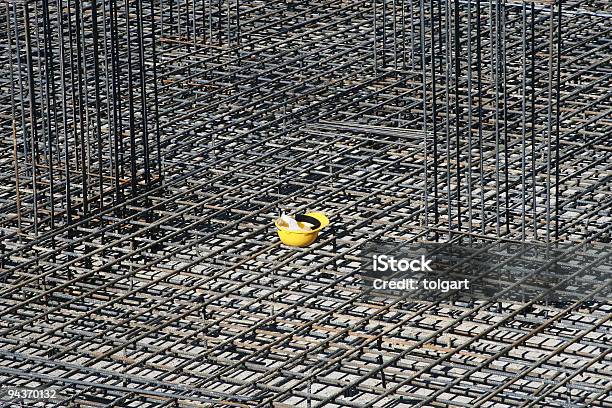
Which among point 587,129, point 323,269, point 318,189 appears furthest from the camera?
point 587,129

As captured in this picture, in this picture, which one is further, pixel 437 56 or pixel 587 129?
pixel 437 56

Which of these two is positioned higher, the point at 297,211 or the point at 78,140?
the point at 78,140

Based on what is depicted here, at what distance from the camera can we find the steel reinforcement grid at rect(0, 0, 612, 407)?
1006 cm

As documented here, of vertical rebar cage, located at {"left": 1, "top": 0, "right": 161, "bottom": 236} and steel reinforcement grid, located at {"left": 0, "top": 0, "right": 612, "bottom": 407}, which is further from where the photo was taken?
vertical rebar cage, located at {"left": 1, "top": 0, "right": 161, "bottom": 236}

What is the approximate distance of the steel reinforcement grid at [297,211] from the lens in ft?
33.0

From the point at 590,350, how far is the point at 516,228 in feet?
4.59

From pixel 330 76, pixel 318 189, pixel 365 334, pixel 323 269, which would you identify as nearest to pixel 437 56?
pixel 330 76

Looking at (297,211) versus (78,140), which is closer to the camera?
(297,211)

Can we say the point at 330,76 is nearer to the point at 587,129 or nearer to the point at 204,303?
the point at 587,129

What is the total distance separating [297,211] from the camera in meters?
12.0

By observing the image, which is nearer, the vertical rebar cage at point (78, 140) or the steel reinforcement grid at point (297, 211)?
the steel reinforcement grid at point (297, 211)

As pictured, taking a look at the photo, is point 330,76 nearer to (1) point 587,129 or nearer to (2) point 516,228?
(1) point 587,129

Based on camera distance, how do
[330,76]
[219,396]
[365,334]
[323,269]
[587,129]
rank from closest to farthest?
[219,396] → [365,334] → [323,269] → [587,129] → [330,76]

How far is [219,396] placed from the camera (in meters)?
9.51
